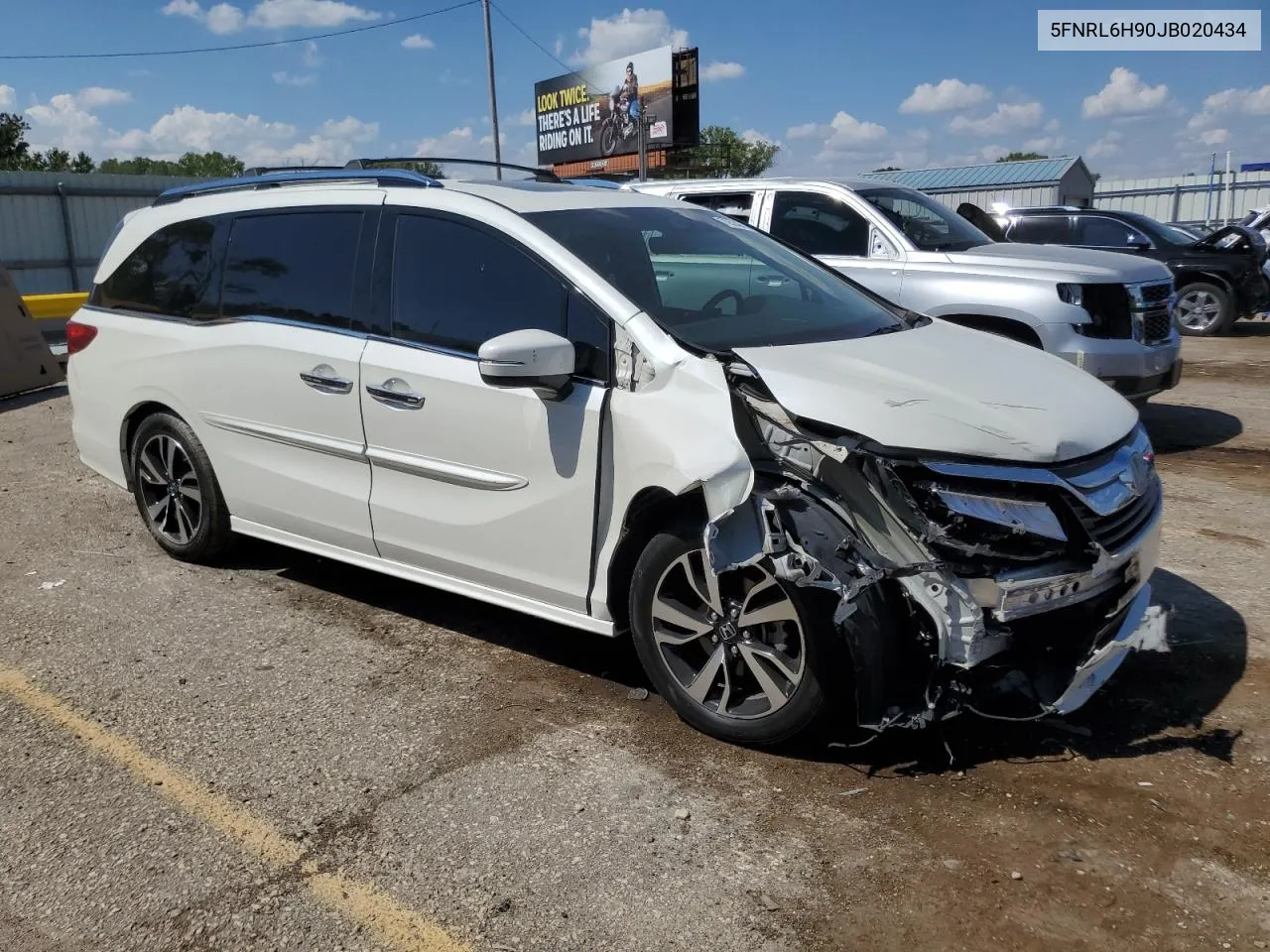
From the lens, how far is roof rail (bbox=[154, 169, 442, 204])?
450 centimetres

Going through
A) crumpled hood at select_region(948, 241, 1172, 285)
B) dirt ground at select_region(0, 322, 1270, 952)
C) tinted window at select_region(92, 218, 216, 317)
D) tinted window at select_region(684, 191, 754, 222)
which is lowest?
dirt ground at select_region(0, 322, 1270, 952)

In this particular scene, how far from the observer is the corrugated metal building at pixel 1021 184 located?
37.8m

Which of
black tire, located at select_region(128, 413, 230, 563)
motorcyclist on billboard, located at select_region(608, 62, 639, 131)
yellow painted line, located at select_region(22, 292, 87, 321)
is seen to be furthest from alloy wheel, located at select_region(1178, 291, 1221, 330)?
motorcyclist on billboard, located at select_region(608, 62, 639, 131)

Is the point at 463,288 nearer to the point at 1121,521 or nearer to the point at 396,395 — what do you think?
the point at 396,395

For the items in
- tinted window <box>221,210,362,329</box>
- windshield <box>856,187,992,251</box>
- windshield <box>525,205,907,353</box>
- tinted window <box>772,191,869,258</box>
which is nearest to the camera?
windshield <box>525,205,907,353</box>

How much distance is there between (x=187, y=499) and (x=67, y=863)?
2688 millimetres

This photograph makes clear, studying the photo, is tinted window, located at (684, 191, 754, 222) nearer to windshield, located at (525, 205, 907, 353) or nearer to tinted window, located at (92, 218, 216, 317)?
windshield, located at (525, 205, 907, 353)

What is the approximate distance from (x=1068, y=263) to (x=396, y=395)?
212 inches

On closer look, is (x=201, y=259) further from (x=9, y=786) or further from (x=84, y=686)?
(x=9, y=786)

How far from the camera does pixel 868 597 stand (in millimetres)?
3148

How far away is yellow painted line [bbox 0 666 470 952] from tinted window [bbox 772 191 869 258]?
6032 millimetres

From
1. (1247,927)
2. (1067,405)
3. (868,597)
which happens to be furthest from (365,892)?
(1067,405)

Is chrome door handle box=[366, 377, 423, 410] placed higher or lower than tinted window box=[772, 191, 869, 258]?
lower

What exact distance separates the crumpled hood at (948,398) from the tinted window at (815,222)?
4387 millimetres
